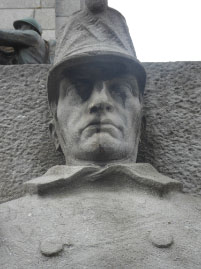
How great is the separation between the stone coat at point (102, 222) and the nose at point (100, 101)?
9.0 inches

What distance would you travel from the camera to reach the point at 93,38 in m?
1.75

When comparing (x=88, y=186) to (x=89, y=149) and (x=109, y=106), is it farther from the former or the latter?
(x=109, y=106)

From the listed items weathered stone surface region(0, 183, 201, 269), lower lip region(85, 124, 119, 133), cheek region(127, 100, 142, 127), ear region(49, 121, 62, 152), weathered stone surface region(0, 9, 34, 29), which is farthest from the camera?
weathered stone surface region(0, 9, 34, 29)

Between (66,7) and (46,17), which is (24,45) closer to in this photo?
(46,17)

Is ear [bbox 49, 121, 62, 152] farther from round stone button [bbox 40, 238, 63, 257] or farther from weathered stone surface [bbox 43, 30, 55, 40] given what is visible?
weathered stone surface [bbox 43, 30, 55, 40]

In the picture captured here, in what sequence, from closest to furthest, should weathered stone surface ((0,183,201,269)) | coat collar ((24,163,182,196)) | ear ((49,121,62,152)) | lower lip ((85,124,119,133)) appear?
weathered stone surface ((0,183,201,269))
coat collar ((24,163,182,196))
lower lip ((85,124,119,133))
ear ((49,121,62,152))

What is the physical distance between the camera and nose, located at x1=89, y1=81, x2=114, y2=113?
1638mm

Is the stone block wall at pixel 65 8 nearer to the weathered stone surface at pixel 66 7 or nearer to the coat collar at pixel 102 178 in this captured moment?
the weathered stone surface at pixel 66 7

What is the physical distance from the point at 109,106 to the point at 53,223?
0.51 metres

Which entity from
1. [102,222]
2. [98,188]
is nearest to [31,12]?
[98,188]

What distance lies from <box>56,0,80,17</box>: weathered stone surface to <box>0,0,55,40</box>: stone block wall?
10cm

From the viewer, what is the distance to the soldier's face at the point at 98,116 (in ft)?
5.30

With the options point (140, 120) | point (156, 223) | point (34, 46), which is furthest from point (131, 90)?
point (34, 46)

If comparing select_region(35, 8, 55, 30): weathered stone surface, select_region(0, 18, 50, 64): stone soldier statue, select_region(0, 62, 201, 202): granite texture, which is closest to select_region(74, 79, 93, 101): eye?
select_region(0, 62, 201, 202): granite texture
